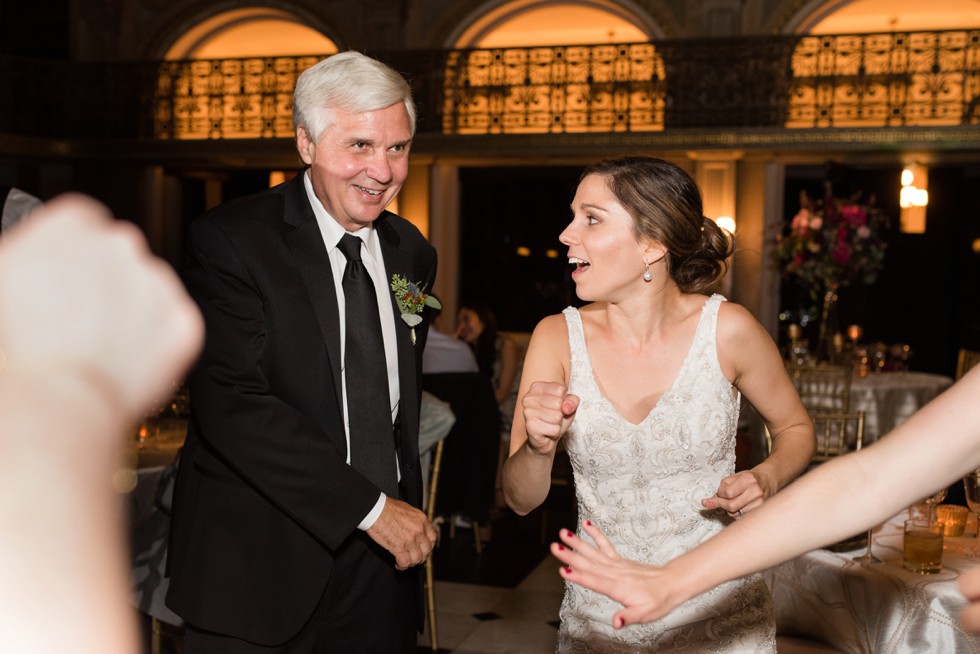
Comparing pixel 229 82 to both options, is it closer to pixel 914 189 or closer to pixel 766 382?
pixel 914 189

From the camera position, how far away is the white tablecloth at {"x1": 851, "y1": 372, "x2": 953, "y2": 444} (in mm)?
7863

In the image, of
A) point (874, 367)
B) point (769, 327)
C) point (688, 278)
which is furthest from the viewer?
point (769, 327)

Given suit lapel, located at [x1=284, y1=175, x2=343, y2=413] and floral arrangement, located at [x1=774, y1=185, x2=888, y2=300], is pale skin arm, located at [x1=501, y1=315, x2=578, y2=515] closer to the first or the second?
suit lapel, located at [x1=284, y1=175, x2=343, y2=413]

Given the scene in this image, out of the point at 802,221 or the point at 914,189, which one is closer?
the point at 802,221

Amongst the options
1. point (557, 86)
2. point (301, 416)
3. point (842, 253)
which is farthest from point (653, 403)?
point (557, 86)

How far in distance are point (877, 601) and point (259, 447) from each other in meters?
1.83

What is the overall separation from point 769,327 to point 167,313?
11751 millimetres

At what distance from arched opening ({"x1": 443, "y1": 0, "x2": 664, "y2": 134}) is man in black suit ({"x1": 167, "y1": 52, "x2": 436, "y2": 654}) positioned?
9.99m

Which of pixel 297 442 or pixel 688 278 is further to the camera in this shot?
pixel 688 278

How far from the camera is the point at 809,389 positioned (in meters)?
7.82

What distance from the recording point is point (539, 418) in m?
1.78

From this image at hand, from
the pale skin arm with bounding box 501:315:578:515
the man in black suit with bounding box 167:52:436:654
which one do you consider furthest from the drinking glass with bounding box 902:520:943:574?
the man in black suit with bounding box 167:52:436:654

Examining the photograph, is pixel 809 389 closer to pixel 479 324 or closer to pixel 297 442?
pixel 479 324

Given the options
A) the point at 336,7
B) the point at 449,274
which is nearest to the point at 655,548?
the point at 449,274
